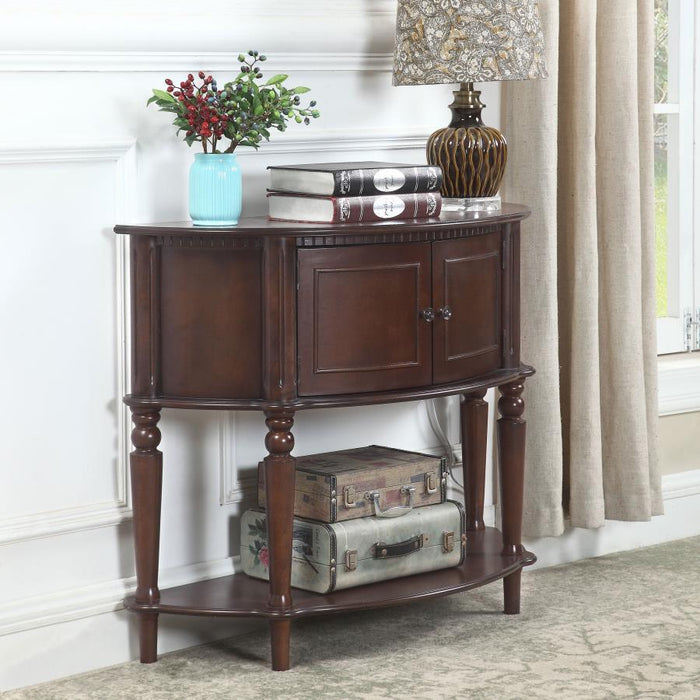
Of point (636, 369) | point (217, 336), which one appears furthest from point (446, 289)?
point (636, 369)

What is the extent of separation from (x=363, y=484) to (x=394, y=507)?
10cm

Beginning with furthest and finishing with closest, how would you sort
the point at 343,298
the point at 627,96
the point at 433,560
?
the point at 627,96, the point at 433,560, the point at 343,298

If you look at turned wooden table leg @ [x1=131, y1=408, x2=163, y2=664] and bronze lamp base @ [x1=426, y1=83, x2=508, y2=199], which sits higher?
bronze lamp base @ [x1=426, y1=83, x2=508, y2=199]

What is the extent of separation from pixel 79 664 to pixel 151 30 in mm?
1253

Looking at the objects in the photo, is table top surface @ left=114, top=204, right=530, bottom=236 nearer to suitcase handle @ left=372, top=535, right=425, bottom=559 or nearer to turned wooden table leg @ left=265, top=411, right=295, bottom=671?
turned wooden table leg @ left=265, top=411, right=295, bottom=671

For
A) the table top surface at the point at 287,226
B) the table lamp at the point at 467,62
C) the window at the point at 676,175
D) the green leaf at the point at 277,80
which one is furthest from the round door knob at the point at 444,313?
the window at the point at 676,175

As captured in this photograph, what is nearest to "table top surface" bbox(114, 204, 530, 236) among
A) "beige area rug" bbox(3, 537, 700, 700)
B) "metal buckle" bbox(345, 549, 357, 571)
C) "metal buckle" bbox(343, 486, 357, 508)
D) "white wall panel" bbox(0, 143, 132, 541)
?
"white wall panel" bbox(0, 143, 132, 541)

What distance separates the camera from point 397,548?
8.46 ft

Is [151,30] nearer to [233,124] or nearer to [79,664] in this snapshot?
[233,124]

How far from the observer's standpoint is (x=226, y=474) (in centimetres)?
267

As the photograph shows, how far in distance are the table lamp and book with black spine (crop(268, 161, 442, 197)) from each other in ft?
0.56

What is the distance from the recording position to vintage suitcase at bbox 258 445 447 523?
2.53 metres

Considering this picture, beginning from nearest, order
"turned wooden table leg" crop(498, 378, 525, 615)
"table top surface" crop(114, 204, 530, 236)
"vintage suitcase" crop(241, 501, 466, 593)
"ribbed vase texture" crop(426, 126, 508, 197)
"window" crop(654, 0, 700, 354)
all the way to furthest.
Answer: "table top surface" crop(114, 204, 530, 236) → "vintage suitcase" crop(241, 501, 466, 593) → "ribbed vase texture" crop(426, 126, 508, 197) → "turned wooden table leg" crop(498, 378, 525, 615) → "window" crop(654, 0, 700, 354)

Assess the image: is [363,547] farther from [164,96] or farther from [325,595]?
[164,96]
